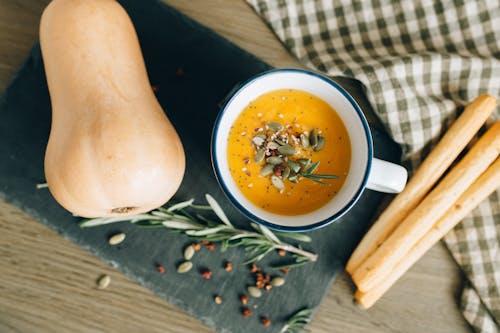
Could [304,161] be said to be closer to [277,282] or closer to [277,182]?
[277,182]

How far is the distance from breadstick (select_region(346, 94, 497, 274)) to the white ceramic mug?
11 centimetres

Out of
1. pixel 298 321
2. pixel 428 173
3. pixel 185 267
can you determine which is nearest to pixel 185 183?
pixel 185 267

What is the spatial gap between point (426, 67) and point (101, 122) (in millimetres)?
676

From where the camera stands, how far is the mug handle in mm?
910

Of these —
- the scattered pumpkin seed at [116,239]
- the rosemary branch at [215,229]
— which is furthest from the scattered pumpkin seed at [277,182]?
the scattered pumpkin seed at [116,239]

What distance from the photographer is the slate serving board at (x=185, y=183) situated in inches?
42.3

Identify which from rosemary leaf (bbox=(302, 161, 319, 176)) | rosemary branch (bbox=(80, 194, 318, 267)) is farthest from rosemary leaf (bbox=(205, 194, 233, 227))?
rosemary leaf (bbox=(302, 161, 319, 176))

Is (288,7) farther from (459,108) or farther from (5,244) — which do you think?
(5,244)

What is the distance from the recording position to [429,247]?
Result: 1058mm

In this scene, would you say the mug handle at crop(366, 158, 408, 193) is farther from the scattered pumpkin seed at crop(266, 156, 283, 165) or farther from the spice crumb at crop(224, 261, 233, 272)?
the spice crumb at crop(224, 261, 233, 272)

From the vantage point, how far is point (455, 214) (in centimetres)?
104

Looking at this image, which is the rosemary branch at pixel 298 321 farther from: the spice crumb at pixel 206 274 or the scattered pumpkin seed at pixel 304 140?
the scattered pumpkin seed at pixel 304 140

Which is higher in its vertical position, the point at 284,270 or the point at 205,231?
the point at 205,231

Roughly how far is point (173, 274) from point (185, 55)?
1.56 feet
